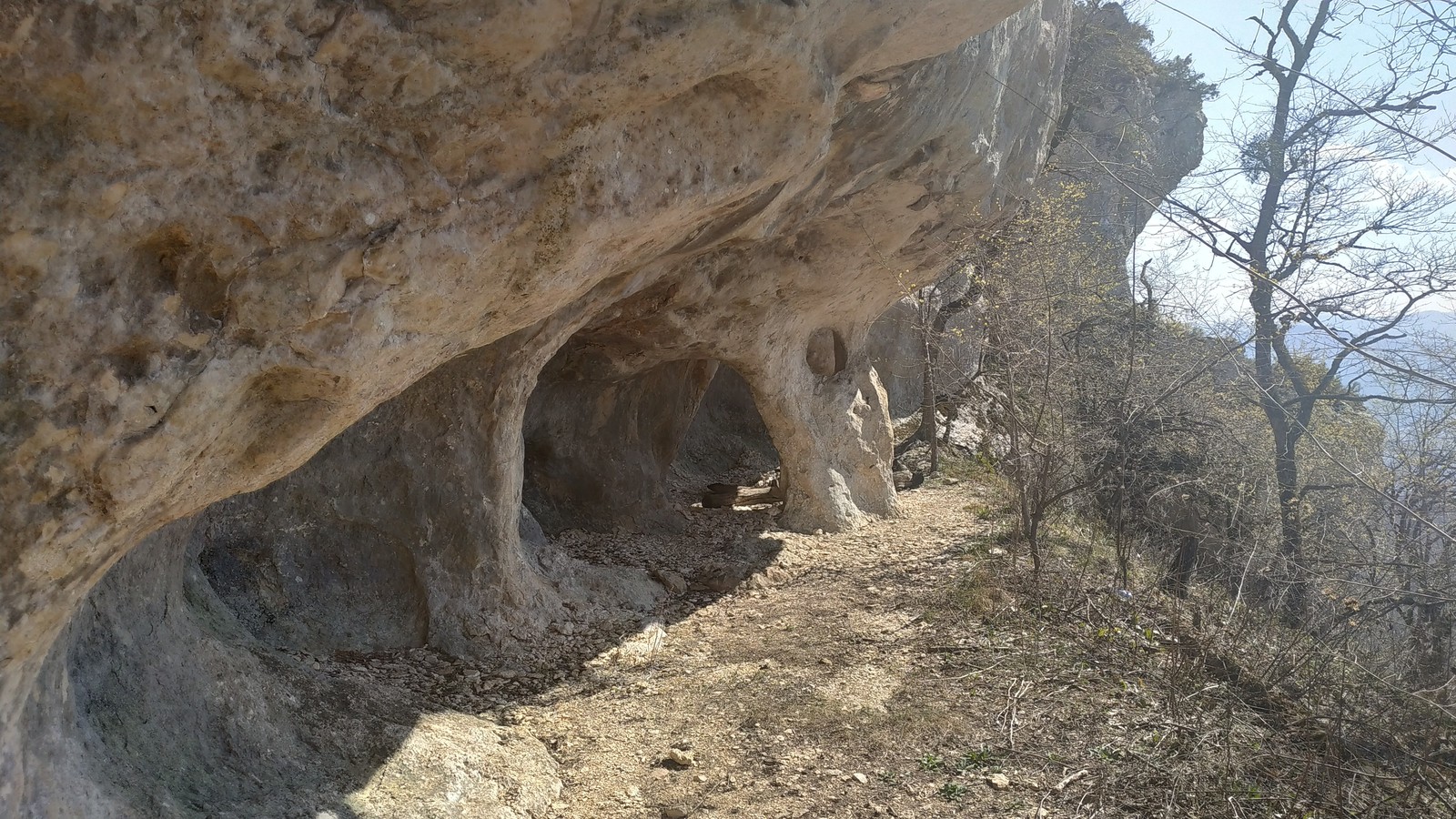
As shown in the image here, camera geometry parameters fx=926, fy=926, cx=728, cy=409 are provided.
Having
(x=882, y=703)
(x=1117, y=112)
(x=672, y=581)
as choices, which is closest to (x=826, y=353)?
(x=672, y=581)

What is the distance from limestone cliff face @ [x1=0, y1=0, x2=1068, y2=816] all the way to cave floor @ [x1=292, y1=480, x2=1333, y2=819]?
777 mm

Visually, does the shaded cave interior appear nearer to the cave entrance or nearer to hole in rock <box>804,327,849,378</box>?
hole in rock <box>804,327,849,378</box>

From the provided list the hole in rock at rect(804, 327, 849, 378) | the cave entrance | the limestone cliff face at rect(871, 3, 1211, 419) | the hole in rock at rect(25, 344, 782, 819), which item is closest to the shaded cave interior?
the hole in rock at rect(25, 344, 782, 819)

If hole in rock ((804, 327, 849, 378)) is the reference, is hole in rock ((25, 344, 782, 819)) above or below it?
below

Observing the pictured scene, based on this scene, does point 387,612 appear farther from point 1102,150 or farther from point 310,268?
point 1102,150

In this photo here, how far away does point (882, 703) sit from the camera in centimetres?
484

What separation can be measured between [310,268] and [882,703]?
351 centimetres

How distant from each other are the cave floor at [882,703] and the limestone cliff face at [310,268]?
0.78 metres

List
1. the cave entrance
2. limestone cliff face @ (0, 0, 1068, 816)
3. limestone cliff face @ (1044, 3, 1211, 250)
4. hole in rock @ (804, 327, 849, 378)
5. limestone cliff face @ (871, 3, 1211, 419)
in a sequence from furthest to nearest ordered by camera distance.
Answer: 1. limestone cliff face @ (1044, 3, 1211, 250)
2. limestone cliff face @ (871, 3, 1211, 419)
3. the cave entrance
4. hole in rock @ (804, 327, 849, 378)
5. limestone cliff face @ (0, 0, 1068, 816)

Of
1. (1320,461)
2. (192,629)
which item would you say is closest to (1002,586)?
(1320,461)

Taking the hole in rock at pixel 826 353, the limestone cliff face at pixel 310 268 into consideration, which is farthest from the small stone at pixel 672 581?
the hole in rock at pixel 826 353

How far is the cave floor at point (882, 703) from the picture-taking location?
157 inches

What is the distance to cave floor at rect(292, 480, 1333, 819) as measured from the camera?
3.98 metres

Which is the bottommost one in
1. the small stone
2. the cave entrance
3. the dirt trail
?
the dirt trail
